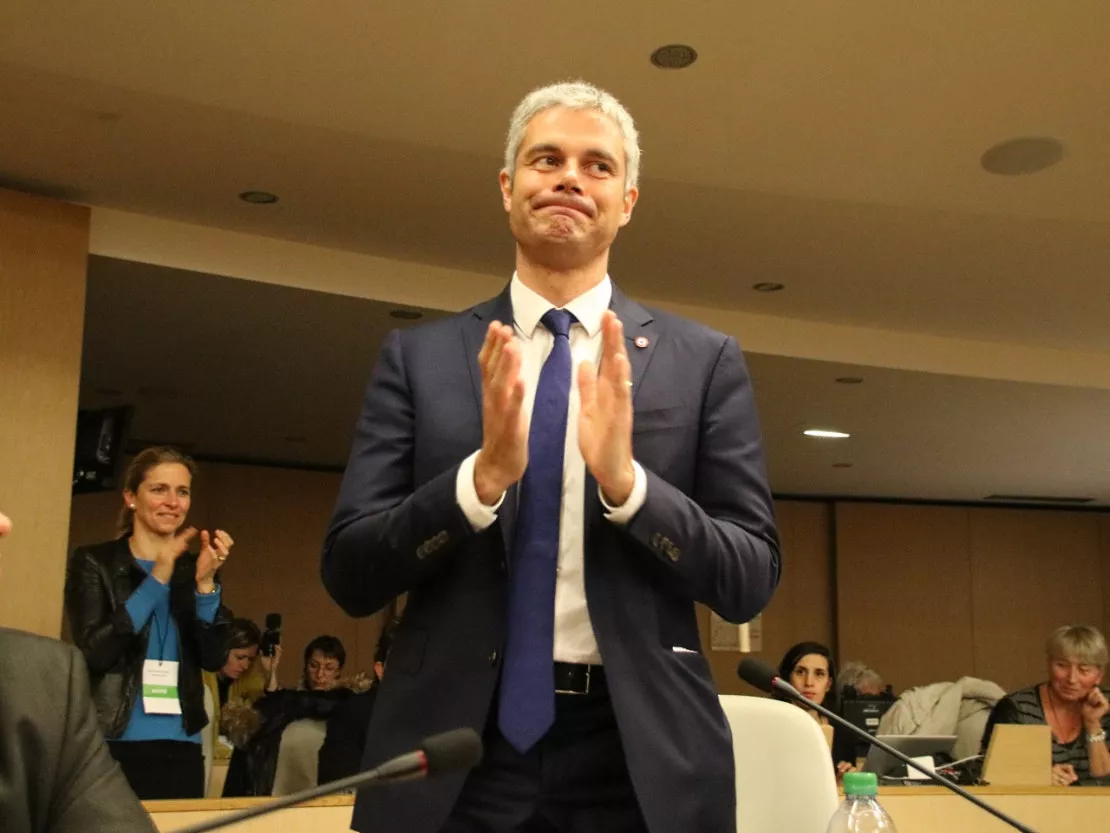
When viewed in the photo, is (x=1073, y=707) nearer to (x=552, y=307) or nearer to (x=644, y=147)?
Answer: (x=644, y=147)

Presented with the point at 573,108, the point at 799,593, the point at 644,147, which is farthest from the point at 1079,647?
the point at 799,593

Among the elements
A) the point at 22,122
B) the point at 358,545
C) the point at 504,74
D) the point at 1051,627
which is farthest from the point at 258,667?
the point at 1051,627

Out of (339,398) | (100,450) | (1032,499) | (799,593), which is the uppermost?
(339,398)

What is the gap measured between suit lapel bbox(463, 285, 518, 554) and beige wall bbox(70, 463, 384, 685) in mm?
8029

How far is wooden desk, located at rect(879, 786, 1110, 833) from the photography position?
10.5 ft

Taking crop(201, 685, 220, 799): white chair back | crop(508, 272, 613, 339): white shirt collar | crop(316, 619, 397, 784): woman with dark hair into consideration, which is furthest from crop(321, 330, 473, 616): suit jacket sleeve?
crop(201, 685, 220, 799): white chair back

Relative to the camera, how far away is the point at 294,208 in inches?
187

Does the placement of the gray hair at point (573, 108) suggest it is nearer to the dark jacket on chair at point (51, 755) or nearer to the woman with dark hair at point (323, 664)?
the dark jacket on chair at point (51, 755)

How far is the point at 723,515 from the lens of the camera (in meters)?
1.20

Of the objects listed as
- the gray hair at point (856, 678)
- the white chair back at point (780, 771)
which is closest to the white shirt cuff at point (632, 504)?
the white chair back at point (780, 771)

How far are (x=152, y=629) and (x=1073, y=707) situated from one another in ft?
11.2

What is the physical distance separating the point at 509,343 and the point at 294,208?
389 cm

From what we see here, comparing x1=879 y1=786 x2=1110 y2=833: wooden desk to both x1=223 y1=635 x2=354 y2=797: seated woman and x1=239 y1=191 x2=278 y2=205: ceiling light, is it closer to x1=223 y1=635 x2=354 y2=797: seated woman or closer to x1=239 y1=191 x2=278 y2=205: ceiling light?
x1=223 y1=635 x2=354 y2=797: seated woman

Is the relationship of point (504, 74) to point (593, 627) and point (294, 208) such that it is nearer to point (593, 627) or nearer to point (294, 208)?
point (294, 208)
